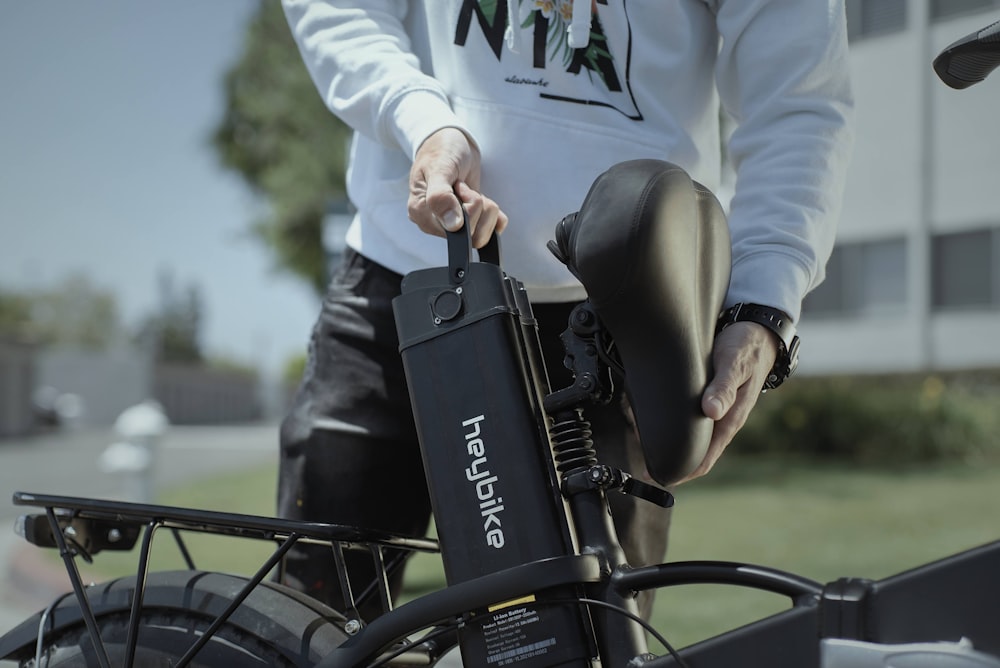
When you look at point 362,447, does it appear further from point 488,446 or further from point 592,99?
point 592,99

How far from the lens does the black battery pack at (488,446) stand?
1035mm

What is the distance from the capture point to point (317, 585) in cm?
152

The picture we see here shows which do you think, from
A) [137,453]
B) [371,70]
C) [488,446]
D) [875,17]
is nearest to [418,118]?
[371,70]

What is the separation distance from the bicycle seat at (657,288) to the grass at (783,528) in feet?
10.7

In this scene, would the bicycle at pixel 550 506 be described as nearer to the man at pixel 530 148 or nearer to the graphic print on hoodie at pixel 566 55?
the man at pixel 530 148

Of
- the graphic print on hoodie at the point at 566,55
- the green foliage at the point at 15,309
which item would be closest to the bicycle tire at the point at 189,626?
the graphic print on hoodie at the point at 566,55

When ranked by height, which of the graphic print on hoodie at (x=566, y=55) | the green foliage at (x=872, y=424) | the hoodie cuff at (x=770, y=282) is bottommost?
the hoodie cuff at (x=770, y=282)

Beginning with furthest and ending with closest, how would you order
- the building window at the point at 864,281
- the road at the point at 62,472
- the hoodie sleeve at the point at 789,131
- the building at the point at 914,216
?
1. the building window at the point at 864,281
2. the building at the point at 914,216
3. the road at the point at 62,472
4. the hoodie sleeve at the point at 789,131

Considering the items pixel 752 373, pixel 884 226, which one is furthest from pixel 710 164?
pixel 884 226

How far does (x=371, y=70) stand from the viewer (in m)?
1.44

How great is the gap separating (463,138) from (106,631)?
80cm

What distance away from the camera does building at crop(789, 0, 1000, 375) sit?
13844 millimetres

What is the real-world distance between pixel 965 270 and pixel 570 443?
1470 cm

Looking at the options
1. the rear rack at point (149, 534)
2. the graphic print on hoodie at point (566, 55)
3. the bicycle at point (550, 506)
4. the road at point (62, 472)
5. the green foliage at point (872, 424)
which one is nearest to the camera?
the bicycle at point (550, 506)
